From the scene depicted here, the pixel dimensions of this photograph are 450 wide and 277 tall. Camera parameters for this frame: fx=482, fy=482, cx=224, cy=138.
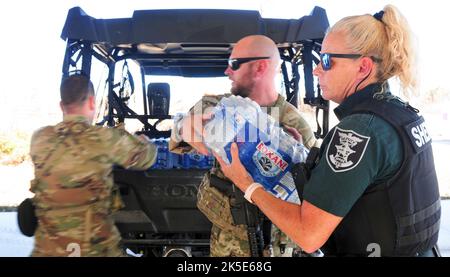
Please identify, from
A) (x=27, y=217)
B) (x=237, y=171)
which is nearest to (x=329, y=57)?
(x=237, y=171)

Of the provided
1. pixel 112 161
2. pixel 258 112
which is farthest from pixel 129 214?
pixel 258 112

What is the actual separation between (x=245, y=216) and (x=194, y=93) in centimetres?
238

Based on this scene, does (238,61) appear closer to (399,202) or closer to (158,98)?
(399,202)

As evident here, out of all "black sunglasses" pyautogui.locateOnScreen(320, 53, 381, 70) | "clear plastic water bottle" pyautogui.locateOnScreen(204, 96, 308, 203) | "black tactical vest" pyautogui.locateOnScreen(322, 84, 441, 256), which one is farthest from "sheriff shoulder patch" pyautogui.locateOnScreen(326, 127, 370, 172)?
"clear plastic water bottle" pyautogui.locateOnScreen(204, 96, 308, 203)

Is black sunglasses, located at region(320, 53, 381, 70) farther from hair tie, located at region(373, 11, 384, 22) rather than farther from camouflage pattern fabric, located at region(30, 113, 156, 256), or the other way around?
camouflage pattern fabric, located at region(30, 113, 156, 256)

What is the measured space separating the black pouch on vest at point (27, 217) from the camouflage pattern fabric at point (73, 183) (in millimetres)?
35

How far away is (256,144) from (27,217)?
52.1 inches

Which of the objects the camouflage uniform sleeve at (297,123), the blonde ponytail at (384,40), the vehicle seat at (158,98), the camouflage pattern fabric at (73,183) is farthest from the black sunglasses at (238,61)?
the vehicle seat at (158,98)

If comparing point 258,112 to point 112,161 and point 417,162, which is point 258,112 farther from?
point 112,161

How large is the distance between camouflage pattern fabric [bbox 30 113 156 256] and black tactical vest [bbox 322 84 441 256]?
131 centimetres

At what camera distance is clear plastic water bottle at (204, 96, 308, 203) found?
5.19 feet

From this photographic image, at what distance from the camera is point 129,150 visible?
2.34 meters

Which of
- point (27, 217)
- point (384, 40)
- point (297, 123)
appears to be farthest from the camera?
point (297, 123)
